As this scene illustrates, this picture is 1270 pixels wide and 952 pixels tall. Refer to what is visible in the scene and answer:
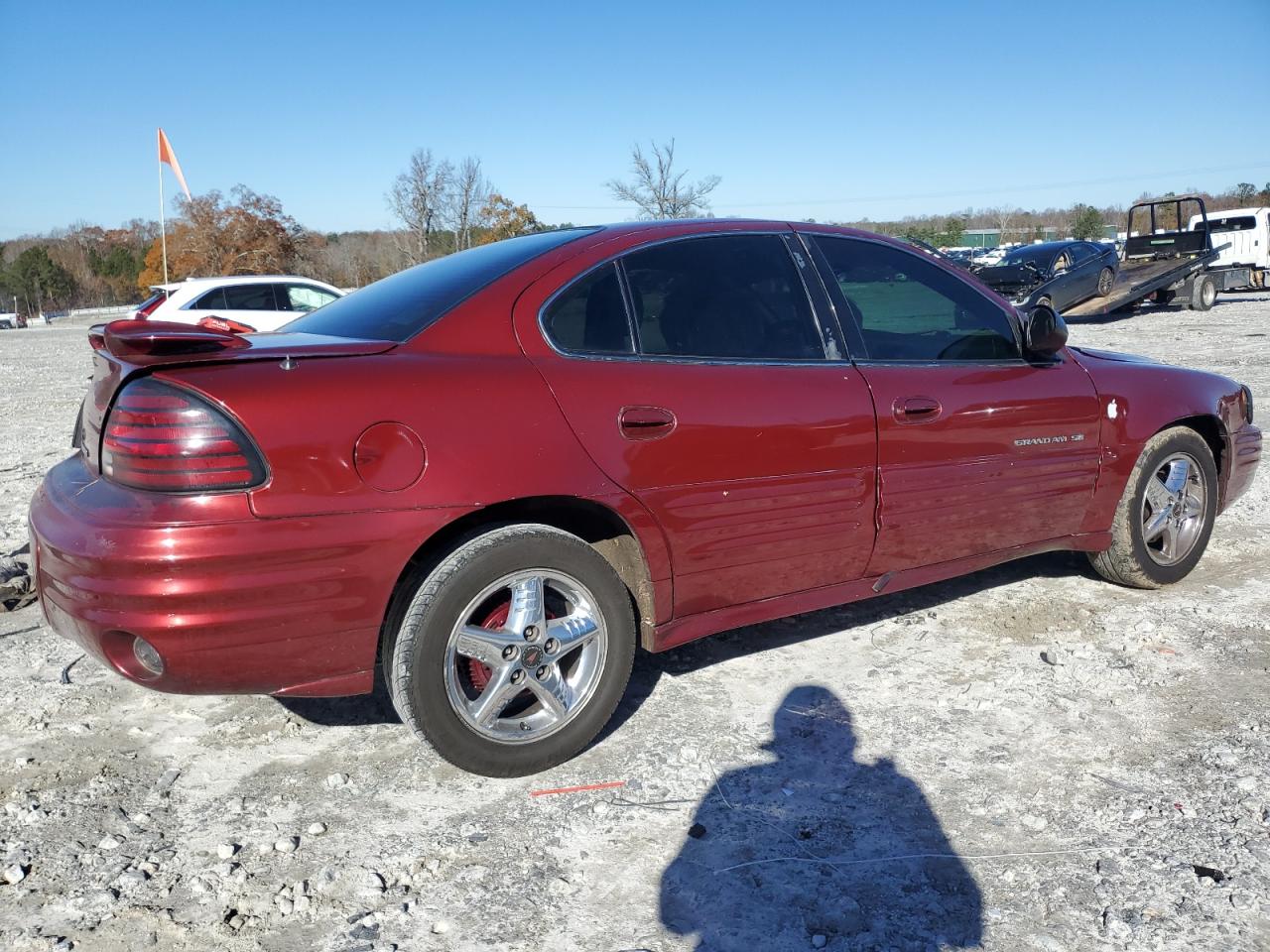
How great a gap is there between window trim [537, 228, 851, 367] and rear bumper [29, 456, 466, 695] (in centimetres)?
67

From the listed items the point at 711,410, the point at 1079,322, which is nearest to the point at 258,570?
the point at 711,410

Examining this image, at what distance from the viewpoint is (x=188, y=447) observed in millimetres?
2527

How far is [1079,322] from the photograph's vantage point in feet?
68.3

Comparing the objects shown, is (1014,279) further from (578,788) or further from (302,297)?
(578,788)

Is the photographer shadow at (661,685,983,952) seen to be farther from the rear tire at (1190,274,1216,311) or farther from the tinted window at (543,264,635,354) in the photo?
the rear tire at (1190,274,1216,311)

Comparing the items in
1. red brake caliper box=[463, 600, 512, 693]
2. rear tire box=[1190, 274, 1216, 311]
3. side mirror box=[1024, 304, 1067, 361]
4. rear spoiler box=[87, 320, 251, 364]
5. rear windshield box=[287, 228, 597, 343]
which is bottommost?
red brake caliper box=[463, 600, 512, 693]

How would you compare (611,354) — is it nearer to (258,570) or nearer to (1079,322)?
(258,570)

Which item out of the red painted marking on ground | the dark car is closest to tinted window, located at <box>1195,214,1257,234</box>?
the dark car

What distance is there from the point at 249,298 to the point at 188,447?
14.5 metres

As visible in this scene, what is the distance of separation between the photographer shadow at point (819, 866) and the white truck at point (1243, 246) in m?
24.2

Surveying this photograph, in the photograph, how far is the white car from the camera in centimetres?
1476

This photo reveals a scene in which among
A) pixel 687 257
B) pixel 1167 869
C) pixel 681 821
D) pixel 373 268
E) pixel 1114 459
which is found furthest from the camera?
pixel 373 268

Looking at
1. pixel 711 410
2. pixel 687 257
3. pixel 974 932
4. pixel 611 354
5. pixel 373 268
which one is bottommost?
pixel 974 932

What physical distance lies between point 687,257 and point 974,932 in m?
2.19
